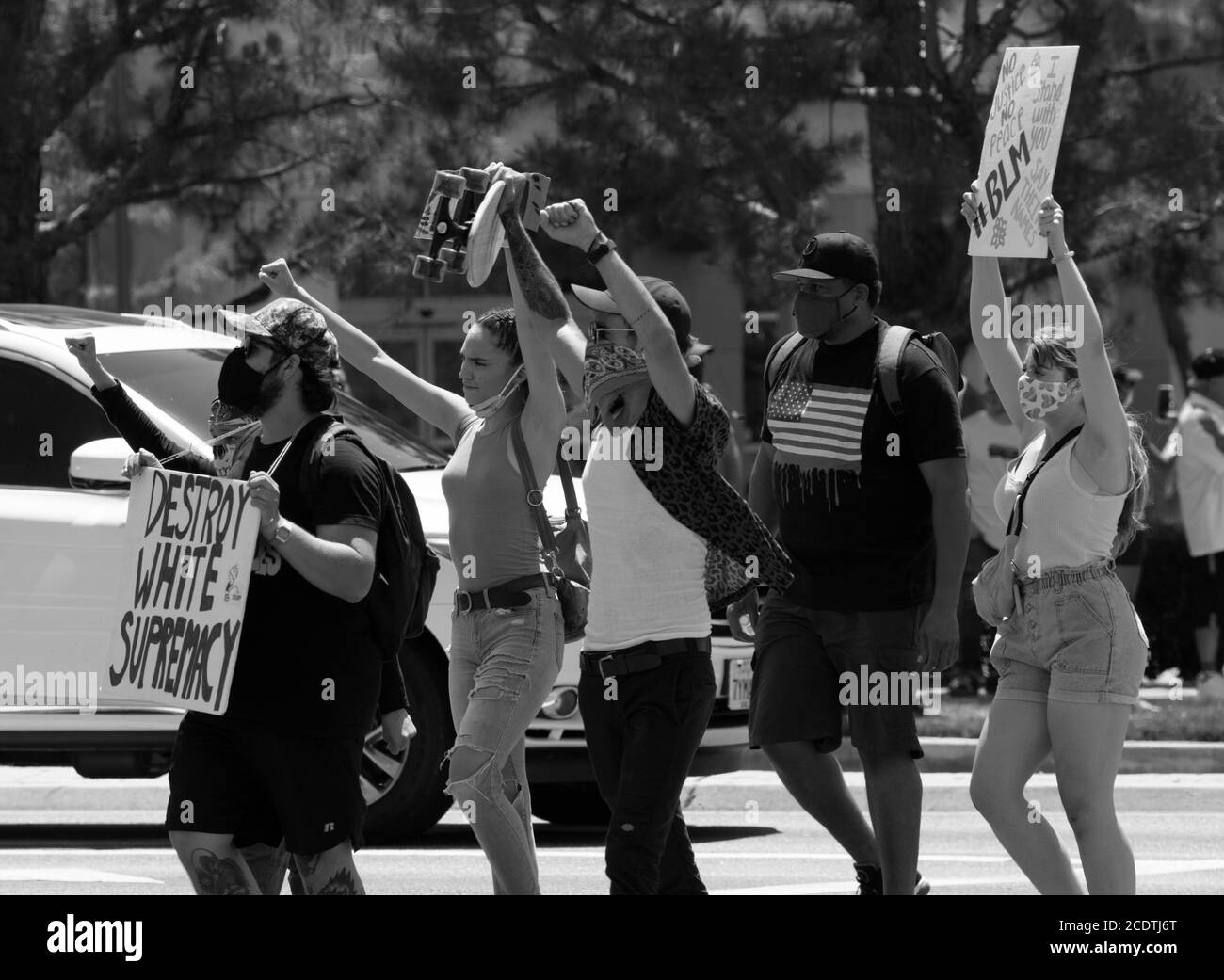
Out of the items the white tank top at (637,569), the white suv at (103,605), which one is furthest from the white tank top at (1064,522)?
the white suv at (103,605)

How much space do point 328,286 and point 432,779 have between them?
622cm

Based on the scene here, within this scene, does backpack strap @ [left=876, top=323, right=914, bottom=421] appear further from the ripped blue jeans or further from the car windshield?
the car windshield

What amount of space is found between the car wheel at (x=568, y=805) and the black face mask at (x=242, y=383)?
411cm

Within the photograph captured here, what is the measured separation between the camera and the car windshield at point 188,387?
8.08m

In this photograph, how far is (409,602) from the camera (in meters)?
4.80

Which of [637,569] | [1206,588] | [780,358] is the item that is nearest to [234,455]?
[637,569]

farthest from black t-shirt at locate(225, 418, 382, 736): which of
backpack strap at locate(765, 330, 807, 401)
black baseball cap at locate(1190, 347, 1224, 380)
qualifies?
black baseball cap at locate(1190, 347, 1224, 380)

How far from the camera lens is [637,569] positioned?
527 cm

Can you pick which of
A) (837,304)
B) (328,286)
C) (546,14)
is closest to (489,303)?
(328,286)

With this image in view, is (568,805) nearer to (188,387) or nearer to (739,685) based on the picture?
(739,685)

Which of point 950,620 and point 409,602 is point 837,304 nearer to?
point 950,620

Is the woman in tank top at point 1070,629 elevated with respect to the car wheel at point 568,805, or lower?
elevated

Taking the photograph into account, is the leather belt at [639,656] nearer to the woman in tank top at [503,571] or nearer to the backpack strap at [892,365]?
the woman in tank top at [503,571]
